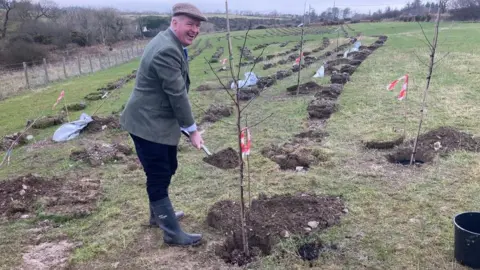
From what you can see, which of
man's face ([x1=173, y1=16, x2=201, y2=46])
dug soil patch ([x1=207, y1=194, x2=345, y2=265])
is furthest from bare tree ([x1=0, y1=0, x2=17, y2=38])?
man's face ([x1=173, y1=16, x2=201, y2=46])

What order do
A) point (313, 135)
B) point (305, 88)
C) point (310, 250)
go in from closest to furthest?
point (310, 250) < point (313, 135) < point (305, 88)

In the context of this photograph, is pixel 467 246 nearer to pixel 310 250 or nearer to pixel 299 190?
pixel 310 250

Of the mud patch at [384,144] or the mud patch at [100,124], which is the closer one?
the mud patch at [384,144]

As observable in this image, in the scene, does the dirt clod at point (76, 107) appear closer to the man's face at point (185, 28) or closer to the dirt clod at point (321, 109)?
the dirt clod at point (321, 109)

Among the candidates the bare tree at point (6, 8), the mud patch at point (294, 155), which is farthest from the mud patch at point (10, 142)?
the bare tree at point (6, 8)

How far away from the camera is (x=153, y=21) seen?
221ft

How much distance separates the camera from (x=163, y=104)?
346 centimetres

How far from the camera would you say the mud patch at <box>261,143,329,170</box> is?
5.94 m

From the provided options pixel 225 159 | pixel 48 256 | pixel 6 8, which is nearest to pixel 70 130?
pixel 225 159

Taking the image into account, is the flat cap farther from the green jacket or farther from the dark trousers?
the dark trousers

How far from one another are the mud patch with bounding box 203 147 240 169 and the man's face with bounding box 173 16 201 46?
2.92 meters

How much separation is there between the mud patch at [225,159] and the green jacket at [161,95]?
253cm

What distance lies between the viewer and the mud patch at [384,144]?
6.48 m

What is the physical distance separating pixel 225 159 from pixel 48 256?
9.61 feet
